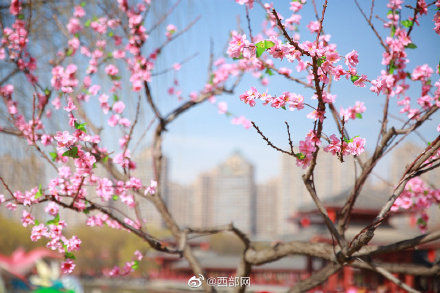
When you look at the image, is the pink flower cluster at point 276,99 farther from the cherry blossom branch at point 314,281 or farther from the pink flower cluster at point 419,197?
the pink flower cluster at point 419,197

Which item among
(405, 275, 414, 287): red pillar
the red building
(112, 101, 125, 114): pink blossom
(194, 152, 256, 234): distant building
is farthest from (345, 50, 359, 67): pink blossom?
(194, 152, 256, 234): distant building

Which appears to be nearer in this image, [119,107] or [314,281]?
[314,281]

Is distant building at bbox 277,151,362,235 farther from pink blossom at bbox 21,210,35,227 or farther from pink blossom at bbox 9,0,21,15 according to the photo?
pink blossom at bbox 21,210,35,227

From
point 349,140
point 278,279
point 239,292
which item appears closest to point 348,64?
point 349,140

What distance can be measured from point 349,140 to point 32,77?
2.25 metres

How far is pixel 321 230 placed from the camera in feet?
43.4

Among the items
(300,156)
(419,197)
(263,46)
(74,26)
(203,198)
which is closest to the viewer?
(263,46)

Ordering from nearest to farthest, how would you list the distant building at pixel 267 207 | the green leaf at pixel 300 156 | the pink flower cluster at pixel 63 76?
the green leaf at pixel 300 156, the pink flower cluster at pixel 63 76, the distant building at pixel 267 207

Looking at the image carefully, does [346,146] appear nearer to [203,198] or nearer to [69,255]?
[69,255]

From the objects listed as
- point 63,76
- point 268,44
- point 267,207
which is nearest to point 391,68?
point 268,44

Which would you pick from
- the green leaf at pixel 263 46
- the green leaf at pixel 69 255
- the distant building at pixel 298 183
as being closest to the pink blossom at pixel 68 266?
the green leaf at pixel 69 255

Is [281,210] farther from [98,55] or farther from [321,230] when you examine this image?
[98,55]

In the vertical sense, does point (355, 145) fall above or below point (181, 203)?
below

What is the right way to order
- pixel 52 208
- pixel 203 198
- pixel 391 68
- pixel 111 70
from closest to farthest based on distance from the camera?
pixel 52 208, pixel 391 68, pixel 111 70, pixel 203 198
